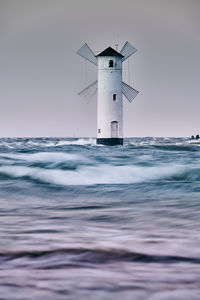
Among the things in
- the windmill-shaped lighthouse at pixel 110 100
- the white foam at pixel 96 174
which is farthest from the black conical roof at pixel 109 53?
the white foam at pixel 96 174

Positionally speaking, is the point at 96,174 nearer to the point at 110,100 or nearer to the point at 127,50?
the point at 110,100

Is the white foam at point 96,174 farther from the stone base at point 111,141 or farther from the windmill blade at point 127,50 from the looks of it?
the windmill blade at point 127,50

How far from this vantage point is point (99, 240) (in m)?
2.90

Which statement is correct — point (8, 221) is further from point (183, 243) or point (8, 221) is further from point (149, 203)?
point (149, 203)

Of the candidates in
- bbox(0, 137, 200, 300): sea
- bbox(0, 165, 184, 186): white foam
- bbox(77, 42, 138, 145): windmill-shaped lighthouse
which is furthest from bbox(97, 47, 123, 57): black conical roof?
bbox(0, 137, 200, 300): sea

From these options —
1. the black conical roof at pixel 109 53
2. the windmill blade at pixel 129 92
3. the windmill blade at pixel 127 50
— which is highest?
the windmill blade at pixel 127 50

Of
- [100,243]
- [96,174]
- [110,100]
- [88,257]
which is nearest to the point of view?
[88,257]

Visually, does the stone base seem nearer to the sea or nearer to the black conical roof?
the black conical roof

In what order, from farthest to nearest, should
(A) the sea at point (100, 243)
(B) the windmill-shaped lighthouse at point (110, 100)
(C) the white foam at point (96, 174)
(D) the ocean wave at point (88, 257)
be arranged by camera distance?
(B) the windmill-shaped lighthouse at point (110, 100), (C) the white foam at point (96, 174), (D) the ocean wave at point (88, 257), (A) the sea at point (100, 243)

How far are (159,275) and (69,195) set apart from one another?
434 centimetres

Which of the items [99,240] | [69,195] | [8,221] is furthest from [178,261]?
[69,195]

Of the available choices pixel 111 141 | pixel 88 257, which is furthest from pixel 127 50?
pixel 88 257

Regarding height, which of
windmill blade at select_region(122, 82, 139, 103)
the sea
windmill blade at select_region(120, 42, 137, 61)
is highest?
windmill blade at select_region(120, 42, 137, 61)

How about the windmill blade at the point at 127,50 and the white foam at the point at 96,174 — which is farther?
the windmill blade at the point at 127,50
